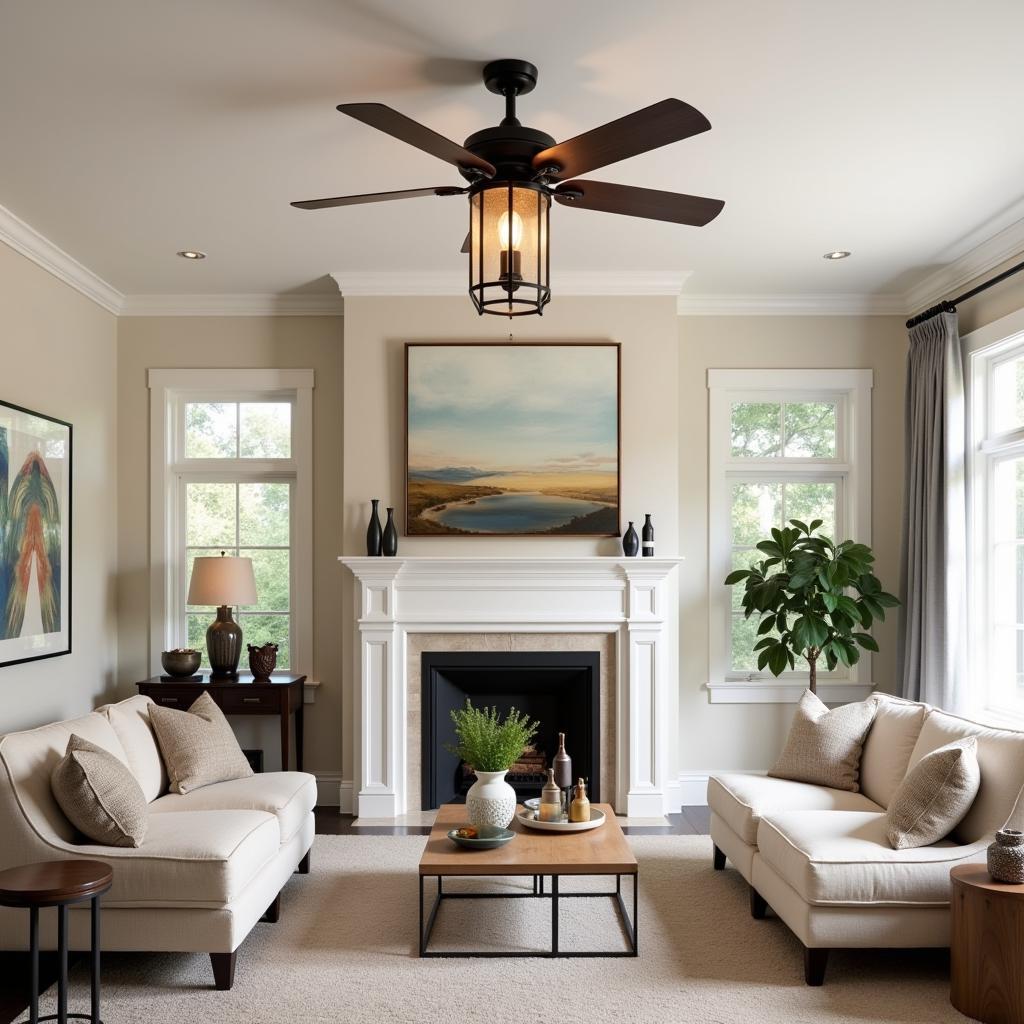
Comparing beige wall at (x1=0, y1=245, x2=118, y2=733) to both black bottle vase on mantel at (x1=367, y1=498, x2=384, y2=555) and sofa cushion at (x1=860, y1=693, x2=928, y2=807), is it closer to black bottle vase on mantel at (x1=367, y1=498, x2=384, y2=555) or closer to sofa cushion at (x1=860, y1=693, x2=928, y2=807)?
black bottle vase on mantel at (x1=367, y1=498, x2=384, y2=555)

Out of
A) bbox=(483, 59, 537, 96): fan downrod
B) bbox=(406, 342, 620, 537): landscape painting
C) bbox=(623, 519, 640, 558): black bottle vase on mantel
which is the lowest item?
bbox=(623, 519, 640, 558): black bottle vase on mantel

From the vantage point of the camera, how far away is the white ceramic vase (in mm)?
3723

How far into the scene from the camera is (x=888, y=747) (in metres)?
4.02

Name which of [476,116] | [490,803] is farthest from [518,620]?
[476,116]

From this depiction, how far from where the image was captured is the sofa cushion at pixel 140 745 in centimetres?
390

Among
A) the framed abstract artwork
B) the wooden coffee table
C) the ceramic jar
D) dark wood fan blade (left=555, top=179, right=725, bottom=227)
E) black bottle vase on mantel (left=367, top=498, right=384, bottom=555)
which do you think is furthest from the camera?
black bottle vase on mantel (left=367, top=498, right=384, bottom=555)

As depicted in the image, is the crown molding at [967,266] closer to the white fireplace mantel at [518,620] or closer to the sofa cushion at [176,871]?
the white fireplace mantel at [518,620]

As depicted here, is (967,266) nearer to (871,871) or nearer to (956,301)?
(956,301)

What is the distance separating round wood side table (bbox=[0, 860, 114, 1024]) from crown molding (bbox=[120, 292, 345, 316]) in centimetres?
367

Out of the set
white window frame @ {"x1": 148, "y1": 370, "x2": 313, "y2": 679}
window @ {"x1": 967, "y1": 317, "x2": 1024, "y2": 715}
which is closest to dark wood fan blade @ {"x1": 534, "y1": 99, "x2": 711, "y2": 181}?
window @ {"x1": 967, "y1": 317, "x2": 1024, "y2": 715}

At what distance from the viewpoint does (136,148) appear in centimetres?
369

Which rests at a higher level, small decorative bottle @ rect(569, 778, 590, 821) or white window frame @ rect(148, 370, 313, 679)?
white window frame @ rect(148, 370, 313, 679)

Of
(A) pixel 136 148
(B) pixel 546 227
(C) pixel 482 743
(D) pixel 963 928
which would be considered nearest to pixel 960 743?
(D) pixel 963 928

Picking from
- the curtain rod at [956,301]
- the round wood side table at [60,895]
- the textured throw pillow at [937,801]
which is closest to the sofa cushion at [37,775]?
the round wood side table at [60,895]
